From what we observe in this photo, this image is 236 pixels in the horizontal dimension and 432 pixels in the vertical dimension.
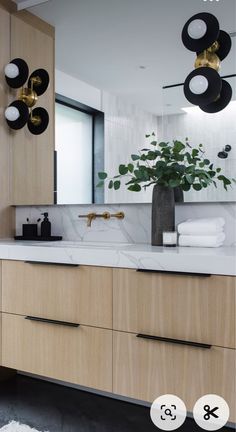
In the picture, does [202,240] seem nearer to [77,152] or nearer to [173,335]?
[173,335]

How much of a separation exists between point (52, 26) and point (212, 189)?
1431 millimetres

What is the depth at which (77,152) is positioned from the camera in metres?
2.43

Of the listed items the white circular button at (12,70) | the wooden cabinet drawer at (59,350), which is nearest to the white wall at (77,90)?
the white circular button at (12,70)

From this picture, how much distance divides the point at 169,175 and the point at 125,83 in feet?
2.15

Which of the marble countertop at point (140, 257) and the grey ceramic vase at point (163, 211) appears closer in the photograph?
the marble countertop at point (140, 257)

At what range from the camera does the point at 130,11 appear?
7.32ft

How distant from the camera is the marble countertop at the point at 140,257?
1467 mm

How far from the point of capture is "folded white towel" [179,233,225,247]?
5.84 feet

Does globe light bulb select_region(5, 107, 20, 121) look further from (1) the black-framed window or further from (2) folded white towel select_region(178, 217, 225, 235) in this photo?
(2) folded white towel select_region(178, 217, 225, 235)

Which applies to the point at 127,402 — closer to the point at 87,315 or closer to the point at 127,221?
the point at 87,315

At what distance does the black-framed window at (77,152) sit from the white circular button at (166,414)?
1.08m

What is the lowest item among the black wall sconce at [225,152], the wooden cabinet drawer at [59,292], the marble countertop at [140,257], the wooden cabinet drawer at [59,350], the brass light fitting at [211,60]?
the wooden cabinet drawer at [59,350]

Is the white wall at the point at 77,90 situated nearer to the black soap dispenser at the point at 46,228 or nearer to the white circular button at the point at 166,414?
the black soap dispenser at the point at 46,228

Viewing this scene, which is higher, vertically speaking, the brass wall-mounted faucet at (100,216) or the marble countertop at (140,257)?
the brass wall-mounted faucet at (100,216)
